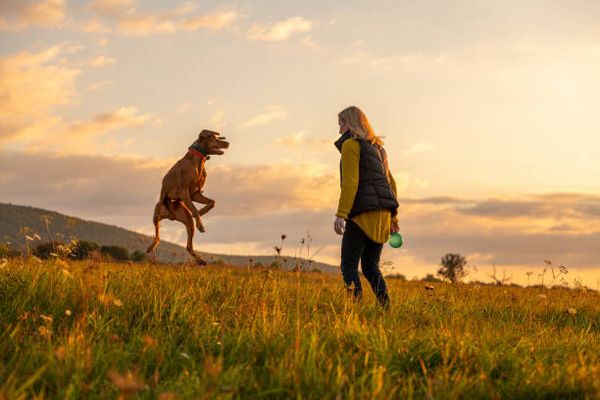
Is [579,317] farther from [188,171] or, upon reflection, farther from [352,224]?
[188,171]

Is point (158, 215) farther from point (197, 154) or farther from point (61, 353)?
point (61, 353)

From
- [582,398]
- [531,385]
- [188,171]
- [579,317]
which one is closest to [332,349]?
[531,385]

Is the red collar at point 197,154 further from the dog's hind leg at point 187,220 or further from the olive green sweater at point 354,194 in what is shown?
the olive green sweater at point 354,194

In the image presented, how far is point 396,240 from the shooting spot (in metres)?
7.74

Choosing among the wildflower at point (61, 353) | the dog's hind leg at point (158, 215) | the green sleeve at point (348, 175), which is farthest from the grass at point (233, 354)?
the dog's hind leg at point (158, 215)

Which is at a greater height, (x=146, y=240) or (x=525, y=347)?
(x=146, y=240)

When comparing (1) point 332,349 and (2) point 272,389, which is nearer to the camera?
(2) point 272,389

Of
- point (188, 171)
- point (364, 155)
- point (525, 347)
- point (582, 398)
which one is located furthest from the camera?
point (188, 171)

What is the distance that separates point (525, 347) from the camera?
16.7ft

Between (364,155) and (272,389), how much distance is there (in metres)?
3.91

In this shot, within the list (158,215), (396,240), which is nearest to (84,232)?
(158,215)

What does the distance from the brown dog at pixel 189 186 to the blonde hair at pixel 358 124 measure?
4.96 m

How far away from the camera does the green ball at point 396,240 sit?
773 centimetres

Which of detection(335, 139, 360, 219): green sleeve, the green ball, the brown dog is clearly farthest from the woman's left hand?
the brown dog
